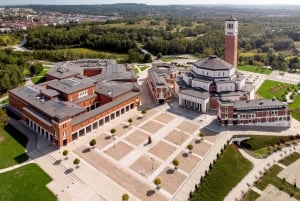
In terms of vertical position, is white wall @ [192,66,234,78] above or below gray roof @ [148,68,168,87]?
above

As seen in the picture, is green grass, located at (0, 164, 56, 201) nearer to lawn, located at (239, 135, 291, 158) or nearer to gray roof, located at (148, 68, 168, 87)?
lawn, located at (239, 135, 291, 158)

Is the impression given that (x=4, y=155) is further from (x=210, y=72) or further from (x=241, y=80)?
(x=241, y=80)

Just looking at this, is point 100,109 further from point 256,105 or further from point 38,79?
point 38,79

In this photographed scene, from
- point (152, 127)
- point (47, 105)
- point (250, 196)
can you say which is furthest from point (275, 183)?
point (47, 105)

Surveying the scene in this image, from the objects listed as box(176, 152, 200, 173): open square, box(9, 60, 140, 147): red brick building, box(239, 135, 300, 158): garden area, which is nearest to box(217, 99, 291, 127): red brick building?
box(239, 135, 300, 158): garden area

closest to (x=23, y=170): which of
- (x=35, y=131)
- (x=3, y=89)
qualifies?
(x=35, y=131)

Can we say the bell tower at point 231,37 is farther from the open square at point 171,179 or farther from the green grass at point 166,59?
the open square at point 171,179

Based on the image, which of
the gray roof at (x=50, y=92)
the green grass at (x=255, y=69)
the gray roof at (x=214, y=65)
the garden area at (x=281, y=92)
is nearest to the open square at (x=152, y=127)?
the gray roof at (x=50, y=92)
